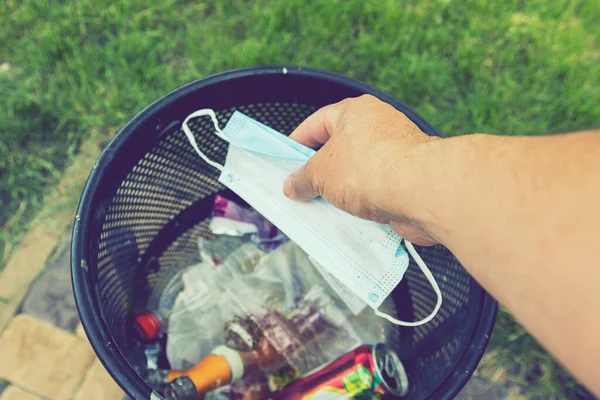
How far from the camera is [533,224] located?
0.43 meters

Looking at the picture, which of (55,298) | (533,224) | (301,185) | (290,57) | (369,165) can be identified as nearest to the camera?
(533,224)

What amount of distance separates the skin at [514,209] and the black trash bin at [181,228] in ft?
0.90

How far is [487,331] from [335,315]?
335mm

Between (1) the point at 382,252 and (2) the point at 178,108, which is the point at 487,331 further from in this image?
(2) the point at 178,108

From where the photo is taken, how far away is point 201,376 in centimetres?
86

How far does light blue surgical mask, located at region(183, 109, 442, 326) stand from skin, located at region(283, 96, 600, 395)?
0.61 feet

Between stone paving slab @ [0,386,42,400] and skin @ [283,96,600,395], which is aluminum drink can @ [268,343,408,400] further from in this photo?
stone paving slab @ [0,386,42,400]

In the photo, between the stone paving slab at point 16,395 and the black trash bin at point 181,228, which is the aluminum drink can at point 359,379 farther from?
the stone paving slab at point 16,395

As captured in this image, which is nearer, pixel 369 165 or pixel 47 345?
pixel 369 165

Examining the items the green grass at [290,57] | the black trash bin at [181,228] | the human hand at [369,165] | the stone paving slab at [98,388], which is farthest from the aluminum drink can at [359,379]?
the green grass at [290,57]

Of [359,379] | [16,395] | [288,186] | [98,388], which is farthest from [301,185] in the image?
[16,395]

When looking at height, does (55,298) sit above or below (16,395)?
above

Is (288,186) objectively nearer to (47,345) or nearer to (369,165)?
(369,165)

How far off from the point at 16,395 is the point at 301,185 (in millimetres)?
863
